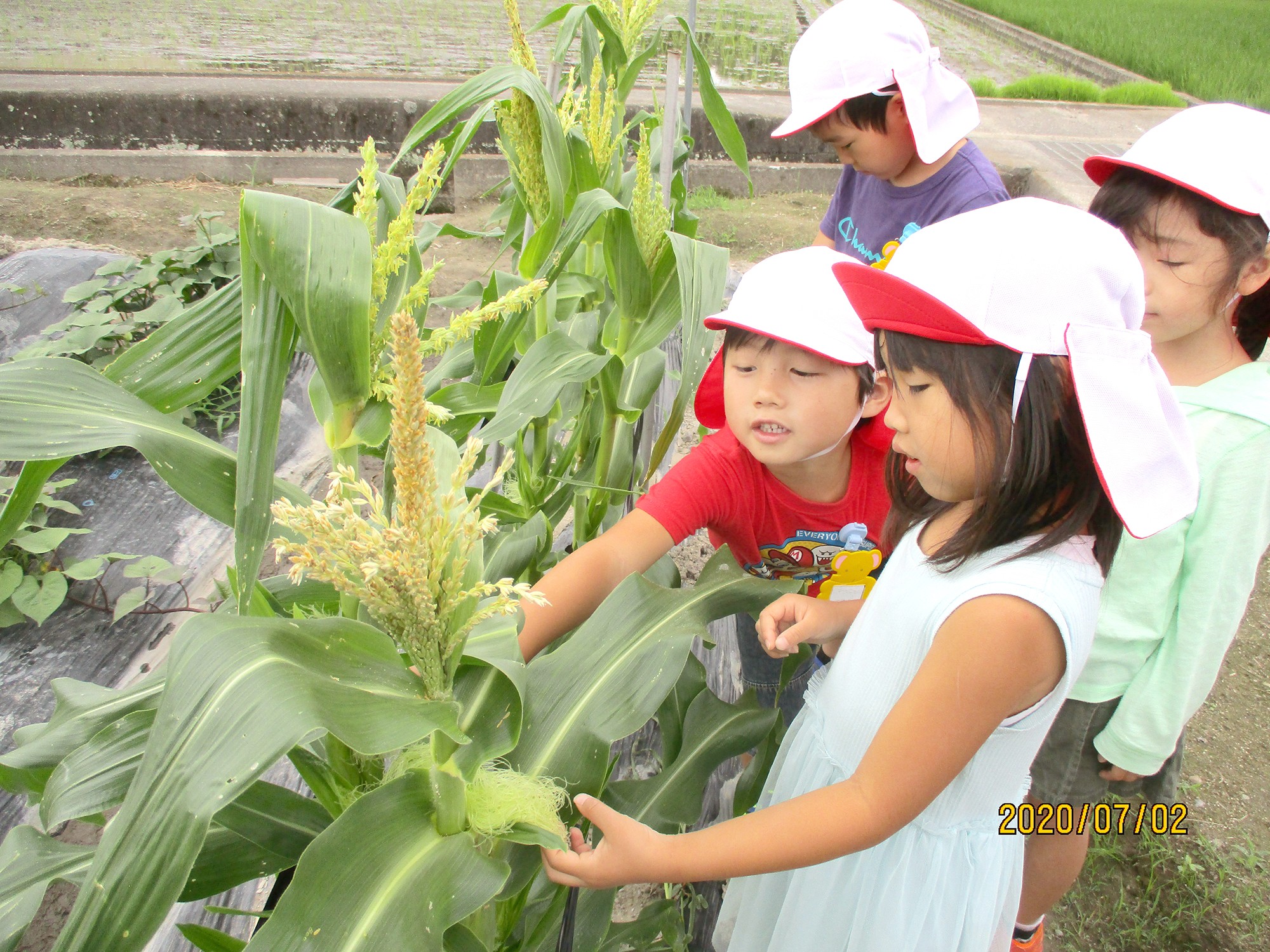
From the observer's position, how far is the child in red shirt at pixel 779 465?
1.01m

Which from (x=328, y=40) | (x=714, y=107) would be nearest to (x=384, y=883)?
(x=714, y=107)

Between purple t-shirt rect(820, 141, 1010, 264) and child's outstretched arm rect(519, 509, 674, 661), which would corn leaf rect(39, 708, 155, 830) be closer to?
child's outstretched arm rect(519, 509, 674, 661)

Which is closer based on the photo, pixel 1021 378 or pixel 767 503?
pixel 1021 378

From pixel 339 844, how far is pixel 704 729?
25.7 inches

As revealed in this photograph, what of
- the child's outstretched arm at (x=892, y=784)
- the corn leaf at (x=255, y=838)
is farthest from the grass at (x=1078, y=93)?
the corn leaf at (x=255, y=838)

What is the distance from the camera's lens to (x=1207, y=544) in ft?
3.48

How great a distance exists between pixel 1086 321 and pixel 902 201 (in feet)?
3.41

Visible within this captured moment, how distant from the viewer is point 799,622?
0.98 meters

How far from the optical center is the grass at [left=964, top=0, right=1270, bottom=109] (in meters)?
9.12

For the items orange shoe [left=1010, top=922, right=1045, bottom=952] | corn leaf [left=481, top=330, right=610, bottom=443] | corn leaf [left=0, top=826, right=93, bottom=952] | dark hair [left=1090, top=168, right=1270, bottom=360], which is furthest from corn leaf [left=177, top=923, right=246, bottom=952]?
dark hair [left=1090, top=168, right=1270, bottom=360]

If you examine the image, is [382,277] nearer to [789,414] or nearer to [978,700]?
[789,414]

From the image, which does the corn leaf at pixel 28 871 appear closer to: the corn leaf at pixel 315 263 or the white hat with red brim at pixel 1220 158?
the corn leaf at pixel 315 263

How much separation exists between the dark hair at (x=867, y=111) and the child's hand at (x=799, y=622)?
3.10 ft
